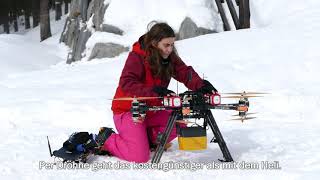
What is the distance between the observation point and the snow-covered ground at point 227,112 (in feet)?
15.2

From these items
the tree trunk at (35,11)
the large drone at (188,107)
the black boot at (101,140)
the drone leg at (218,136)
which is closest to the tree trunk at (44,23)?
the tree trunk at (35,11)

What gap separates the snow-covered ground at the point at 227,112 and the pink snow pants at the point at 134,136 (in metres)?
0.14

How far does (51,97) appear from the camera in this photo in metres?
8.70

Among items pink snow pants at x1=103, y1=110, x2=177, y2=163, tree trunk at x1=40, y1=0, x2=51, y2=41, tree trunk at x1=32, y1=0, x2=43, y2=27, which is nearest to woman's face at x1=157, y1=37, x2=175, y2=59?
pink snow pants at x1=103, y1=110, x2=177, y2=163

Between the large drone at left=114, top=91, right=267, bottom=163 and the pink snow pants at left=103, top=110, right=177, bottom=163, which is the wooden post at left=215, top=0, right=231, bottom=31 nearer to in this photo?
the pink snow pants at left=103, top=110, right=177, bottom=163

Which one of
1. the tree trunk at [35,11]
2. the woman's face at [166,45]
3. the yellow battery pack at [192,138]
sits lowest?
the yellow battery pack at [192,138]

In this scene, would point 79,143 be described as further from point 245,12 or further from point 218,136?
point 245,12

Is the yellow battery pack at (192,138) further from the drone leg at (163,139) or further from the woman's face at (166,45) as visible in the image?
the woman's face at (166,45)

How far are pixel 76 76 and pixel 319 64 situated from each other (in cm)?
538

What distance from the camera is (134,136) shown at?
4895mm

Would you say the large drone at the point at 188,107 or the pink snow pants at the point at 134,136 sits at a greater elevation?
the large drone at the point at 188,107

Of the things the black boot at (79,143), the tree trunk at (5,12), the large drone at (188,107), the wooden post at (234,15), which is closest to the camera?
the large drone at (188,107)

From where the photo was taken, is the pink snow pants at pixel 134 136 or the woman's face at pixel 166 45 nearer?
the woman's face at pixel 166 45

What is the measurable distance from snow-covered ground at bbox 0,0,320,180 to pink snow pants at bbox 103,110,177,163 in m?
0.14
